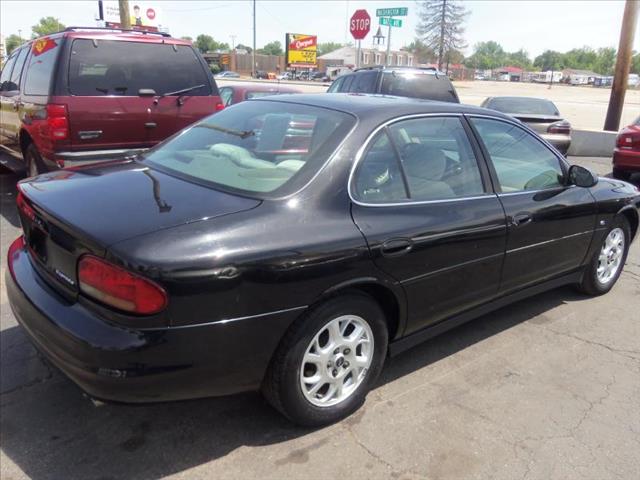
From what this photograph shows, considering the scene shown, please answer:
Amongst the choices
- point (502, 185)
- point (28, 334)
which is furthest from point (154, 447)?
point (502, 185)

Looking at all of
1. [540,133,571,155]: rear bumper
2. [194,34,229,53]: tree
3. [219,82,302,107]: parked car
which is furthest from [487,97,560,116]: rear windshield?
[194,34,229,53]: tree

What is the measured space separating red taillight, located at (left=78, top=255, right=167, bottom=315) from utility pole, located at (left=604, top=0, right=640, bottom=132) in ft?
46.4

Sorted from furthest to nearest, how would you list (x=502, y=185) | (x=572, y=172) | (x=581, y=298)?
(x=581, y=298) < (x=572, y=172) < (x=502, y=185)

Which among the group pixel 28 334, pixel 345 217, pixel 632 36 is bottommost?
pixel 28 334

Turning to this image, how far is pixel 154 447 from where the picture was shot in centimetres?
256

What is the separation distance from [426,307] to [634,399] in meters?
1.32

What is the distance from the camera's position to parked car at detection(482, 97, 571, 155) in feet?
34.8

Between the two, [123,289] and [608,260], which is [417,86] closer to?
[608,260]

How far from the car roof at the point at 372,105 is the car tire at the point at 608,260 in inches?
64.3

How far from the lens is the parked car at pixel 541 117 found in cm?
1059

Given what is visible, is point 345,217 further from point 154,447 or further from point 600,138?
point 600,138

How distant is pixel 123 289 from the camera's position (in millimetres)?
2152

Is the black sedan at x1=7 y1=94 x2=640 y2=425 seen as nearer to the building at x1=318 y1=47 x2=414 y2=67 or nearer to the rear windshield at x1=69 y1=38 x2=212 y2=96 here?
the rear windshield at x1=69 y1=38 x2=212 y2=96

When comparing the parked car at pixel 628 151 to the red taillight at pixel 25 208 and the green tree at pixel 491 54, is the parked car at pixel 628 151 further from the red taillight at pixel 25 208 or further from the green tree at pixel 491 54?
the green tree at pixel 491 54
